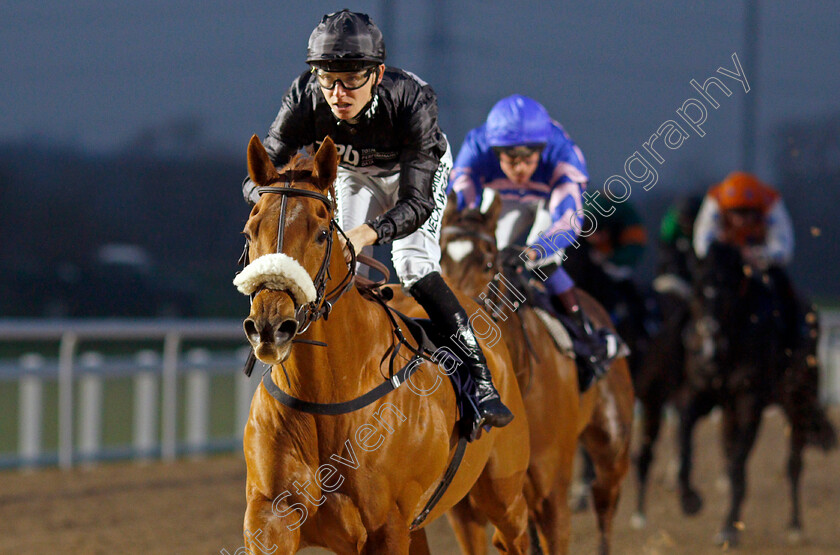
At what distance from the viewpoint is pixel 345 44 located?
2.87 m

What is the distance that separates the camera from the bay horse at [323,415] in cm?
240

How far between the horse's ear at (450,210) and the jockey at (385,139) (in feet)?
2.82

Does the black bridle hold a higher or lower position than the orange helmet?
lower

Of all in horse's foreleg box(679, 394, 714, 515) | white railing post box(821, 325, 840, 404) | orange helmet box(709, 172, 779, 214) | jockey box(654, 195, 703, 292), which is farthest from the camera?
white railing post box(821, 325, 840, 404)

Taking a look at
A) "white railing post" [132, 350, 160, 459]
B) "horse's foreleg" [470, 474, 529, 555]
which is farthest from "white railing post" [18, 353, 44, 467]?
"horse's foreleg" [470, 474, 529, 555]

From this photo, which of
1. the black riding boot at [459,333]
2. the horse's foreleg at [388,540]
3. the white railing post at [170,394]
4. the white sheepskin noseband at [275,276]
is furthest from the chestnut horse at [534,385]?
the white railing post at [170,394]

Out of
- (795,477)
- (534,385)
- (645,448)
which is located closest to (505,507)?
(534,385)

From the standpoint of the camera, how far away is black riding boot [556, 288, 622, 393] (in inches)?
188

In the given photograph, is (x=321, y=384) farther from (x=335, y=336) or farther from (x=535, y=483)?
(x=535, y=483)

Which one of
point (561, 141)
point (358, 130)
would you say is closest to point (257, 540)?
point (358, 130)

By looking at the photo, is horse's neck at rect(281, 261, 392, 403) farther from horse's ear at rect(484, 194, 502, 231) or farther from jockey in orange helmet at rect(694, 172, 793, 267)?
jockey in orange helmet at rect(694, 172, 793, 267)

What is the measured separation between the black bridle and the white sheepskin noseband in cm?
5

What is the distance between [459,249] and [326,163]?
1685 mm

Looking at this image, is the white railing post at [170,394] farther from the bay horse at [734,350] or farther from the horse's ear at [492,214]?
the horse's ear at [492,214]
